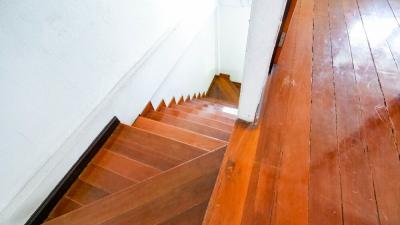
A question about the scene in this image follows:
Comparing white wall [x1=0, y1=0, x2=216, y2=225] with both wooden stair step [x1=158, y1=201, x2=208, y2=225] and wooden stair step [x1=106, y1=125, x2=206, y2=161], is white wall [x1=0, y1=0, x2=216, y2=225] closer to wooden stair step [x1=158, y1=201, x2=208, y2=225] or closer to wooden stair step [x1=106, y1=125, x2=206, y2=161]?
wooden stair step [x1=106, y1=125, x2=206, y2=161]

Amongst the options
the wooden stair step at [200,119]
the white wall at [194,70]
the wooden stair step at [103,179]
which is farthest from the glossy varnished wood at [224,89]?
the wooden stair step at [103,179]

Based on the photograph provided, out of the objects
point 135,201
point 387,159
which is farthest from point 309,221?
point 135,201

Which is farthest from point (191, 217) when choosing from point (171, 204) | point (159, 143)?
point (159, 143)

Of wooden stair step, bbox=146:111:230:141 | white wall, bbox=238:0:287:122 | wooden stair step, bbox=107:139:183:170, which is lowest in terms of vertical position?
wooden stair step, bbox=107:139:183:170

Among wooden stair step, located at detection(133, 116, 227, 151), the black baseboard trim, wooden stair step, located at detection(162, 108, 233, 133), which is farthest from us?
wooden stair step, located at detection(162, 108, 233, 133)

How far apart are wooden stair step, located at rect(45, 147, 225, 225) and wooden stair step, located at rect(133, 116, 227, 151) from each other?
0.45 metres

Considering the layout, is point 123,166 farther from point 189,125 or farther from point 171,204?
point 189,125

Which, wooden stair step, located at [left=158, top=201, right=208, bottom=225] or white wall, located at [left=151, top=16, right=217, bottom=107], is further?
white wall, located at [left=151, top=16, right=217, bottom=107]

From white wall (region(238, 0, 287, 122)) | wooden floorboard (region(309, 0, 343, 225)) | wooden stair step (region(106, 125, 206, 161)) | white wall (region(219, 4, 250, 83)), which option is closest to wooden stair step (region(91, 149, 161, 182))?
wooden stair step (region(106, 125, 206, 161))

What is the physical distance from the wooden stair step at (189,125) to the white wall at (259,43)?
2.68 ft

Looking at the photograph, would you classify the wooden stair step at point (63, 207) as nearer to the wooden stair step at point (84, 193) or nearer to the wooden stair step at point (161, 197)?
the wooden stair step at point (84, 193)

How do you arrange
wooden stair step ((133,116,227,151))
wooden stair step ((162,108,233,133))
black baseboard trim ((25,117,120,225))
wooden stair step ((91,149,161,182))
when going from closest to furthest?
black baseboard trim ((25,117,120,225))
wooden stair step ((91,149,161,182))
wooden stair step ((133,116,227,151))
wooden stair step ((162,108,233,133))

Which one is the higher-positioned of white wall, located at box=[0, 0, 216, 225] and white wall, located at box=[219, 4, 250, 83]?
white wall, located at box=[219, 4, 250, 83]

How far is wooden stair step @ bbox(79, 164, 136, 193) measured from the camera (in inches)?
53.7
